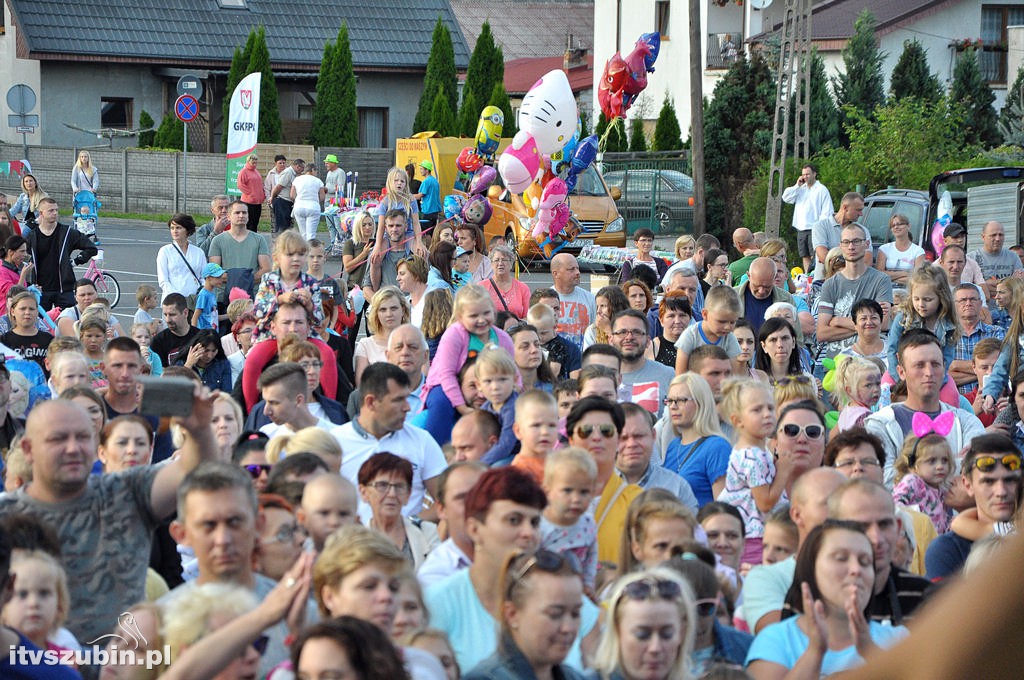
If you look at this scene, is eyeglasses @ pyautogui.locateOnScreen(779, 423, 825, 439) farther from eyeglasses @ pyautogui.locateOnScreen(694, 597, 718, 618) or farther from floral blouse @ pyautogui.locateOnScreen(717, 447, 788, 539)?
eyeglasses @ pyautogui.locateOnScreen(694, 597, 718, 618)

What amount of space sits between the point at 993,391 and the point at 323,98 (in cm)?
3365

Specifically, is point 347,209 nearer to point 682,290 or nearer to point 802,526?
point 682,290

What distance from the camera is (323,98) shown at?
132 ft

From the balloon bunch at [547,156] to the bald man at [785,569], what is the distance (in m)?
12.9

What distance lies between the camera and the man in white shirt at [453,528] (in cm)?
471

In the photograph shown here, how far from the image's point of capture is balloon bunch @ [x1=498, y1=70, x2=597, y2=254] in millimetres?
17891

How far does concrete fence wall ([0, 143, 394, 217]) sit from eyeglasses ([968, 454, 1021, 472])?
31.5m

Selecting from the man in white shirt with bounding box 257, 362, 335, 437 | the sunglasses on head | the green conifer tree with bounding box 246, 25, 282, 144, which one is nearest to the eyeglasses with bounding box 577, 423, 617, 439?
the man in white shirt with bounding box 257, 362, 335, 437

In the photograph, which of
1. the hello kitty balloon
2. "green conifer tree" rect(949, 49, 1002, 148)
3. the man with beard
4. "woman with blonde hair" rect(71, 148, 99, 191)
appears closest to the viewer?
the man with beard

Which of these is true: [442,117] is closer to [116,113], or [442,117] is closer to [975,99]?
[116,113]

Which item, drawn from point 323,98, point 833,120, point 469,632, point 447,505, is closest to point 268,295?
point 447,505

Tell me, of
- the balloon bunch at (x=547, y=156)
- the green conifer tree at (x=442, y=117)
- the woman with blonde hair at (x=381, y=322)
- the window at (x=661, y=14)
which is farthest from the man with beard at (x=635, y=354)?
the window at (x=661, y=14)

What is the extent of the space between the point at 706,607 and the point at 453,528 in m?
1.04

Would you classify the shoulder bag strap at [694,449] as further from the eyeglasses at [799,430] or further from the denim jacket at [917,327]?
the denim jacket at [917,327]
